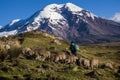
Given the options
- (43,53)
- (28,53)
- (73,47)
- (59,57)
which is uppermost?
(73,47)

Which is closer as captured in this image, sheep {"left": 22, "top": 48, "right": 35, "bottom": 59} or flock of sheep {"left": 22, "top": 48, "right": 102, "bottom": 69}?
flock of sheep {"left": 22, "top": 48, "right": 102, "bottom": 69}

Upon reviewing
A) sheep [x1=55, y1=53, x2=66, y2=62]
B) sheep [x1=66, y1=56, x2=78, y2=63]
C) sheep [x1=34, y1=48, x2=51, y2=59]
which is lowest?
sheep [x1=66, y1=56, x2=78, y2=63]

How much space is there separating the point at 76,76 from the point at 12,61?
10.3 meters

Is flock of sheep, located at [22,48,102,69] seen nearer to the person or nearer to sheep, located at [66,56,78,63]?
sheep, located at [66,56,78,63]

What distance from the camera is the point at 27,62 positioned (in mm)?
53688

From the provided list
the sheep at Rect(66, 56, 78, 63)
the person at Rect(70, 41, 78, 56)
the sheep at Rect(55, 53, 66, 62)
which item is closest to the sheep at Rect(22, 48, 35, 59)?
the sheep at Rect(55, 53, 66, 62)

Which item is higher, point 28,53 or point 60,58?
point 28,53

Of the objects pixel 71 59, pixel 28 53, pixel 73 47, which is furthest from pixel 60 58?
pixel 28 53

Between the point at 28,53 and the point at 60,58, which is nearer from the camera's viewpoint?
the point at 60,58

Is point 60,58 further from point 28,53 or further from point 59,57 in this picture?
point 28,53

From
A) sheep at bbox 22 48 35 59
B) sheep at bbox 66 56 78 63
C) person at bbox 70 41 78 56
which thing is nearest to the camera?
person at bbox 70 41 78 56

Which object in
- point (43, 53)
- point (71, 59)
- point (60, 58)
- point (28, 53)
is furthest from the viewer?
point (28, 53)

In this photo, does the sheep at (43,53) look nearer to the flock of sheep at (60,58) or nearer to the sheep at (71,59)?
the flock of sheep at (60,58)

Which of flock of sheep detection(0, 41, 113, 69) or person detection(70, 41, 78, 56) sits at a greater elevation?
person detection(70, 41, 78, 56)
